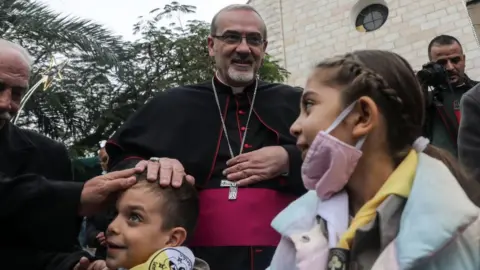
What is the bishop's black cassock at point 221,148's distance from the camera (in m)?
2.74

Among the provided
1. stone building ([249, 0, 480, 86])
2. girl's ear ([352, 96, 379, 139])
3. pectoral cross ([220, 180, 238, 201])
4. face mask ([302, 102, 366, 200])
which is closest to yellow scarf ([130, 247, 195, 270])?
pectoral cross ([220, 180, 238, 201])

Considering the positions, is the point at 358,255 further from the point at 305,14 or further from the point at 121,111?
the point at 305,14

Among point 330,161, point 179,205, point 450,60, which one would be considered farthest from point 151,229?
point 450,60

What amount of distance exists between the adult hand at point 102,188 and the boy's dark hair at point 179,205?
6cm

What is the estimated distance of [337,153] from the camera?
1836 mm

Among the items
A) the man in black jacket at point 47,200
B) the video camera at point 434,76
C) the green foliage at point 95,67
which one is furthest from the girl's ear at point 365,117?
the green foliage at point 95,67

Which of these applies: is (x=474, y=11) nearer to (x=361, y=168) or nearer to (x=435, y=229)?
(x=361, y=168)

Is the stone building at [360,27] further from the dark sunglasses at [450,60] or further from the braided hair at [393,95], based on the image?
the braided hair at [393,95]

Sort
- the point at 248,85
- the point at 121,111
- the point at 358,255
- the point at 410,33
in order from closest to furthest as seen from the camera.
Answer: the point at 358,255
the point at 248,85
the point at 121,111
the point at 410,33

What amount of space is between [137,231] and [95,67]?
9.41 m

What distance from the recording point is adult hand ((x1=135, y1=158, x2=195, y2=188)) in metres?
2.44

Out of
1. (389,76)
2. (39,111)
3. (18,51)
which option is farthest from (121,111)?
(389,76)

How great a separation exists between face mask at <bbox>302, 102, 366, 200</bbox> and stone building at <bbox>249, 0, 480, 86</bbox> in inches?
521

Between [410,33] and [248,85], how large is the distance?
44.1 feet
